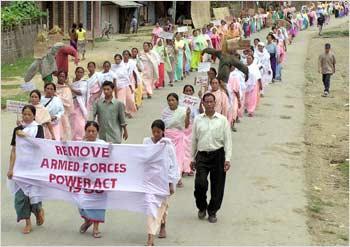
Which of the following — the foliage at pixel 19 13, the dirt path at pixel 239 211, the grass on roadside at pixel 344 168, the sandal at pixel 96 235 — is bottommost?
the grass on roadside at pixel 344 168

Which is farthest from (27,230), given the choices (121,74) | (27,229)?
(121,74)

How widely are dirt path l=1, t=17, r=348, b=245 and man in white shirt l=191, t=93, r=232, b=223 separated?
349 mm

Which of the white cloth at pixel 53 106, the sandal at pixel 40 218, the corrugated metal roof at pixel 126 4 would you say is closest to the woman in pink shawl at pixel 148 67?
the white cloth at pixel 53 106

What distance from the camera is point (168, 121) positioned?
9.55 m

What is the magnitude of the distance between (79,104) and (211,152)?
12.6 ft

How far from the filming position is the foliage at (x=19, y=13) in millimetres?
24306

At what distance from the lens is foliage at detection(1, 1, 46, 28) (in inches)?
957

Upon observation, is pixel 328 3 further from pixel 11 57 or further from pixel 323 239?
pixel 323 239

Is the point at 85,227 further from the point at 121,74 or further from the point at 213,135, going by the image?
the point at 121,74

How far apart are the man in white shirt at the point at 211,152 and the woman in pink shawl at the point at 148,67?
9.55m

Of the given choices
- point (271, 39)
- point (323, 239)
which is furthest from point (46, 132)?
point (271, 39)

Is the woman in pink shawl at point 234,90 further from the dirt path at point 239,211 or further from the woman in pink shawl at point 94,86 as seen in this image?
the woman in pink shawl at point 94,86

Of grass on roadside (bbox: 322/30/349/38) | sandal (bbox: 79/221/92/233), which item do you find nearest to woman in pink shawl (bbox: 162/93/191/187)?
sandal (bbox: 79/221/92/233)

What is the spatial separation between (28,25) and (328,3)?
1763 inches
